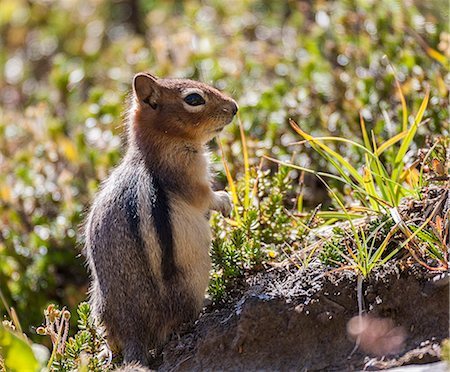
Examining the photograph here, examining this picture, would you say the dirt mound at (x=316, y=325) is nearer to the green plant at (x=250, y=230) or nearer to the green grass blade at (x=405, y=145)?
the green plant at (x=250, y=230)

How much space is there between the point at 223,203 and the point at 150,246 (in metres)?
0.73

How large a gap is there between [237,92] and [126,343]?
3290 mm

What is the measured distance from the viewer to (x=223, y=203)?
17.0 ft

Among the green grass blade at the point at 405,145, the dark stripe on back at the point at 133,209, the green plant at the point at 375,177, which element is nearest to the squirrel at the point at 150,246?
the dark stripe on back at the point at 133,209

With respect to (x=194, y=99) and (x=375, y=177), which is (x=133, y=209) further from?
(x=375, y=177)

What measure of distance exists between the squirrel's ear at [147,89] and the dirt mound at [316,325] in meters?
1.36

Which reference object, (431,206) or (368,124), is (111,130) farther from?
(431,206)

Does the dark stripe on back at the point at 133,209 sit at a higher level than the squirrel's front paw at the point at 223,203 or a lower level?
higher

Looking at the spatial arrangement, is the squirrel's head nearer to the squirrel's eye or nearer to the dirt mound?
the squirrel's eye

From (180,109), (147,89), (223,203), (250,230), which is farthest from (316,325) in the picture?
(147,89)

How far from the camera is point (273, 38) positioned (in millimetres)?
8969

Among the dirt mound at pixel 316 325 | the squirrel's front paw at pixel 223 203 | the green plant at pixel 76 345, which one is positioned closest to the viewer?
the dirt mound at pixel 316 325

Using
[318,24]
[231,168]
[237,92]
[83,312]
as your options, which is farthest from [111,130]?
[83,312]

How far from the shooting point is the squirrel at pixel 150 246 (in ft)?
15.2
